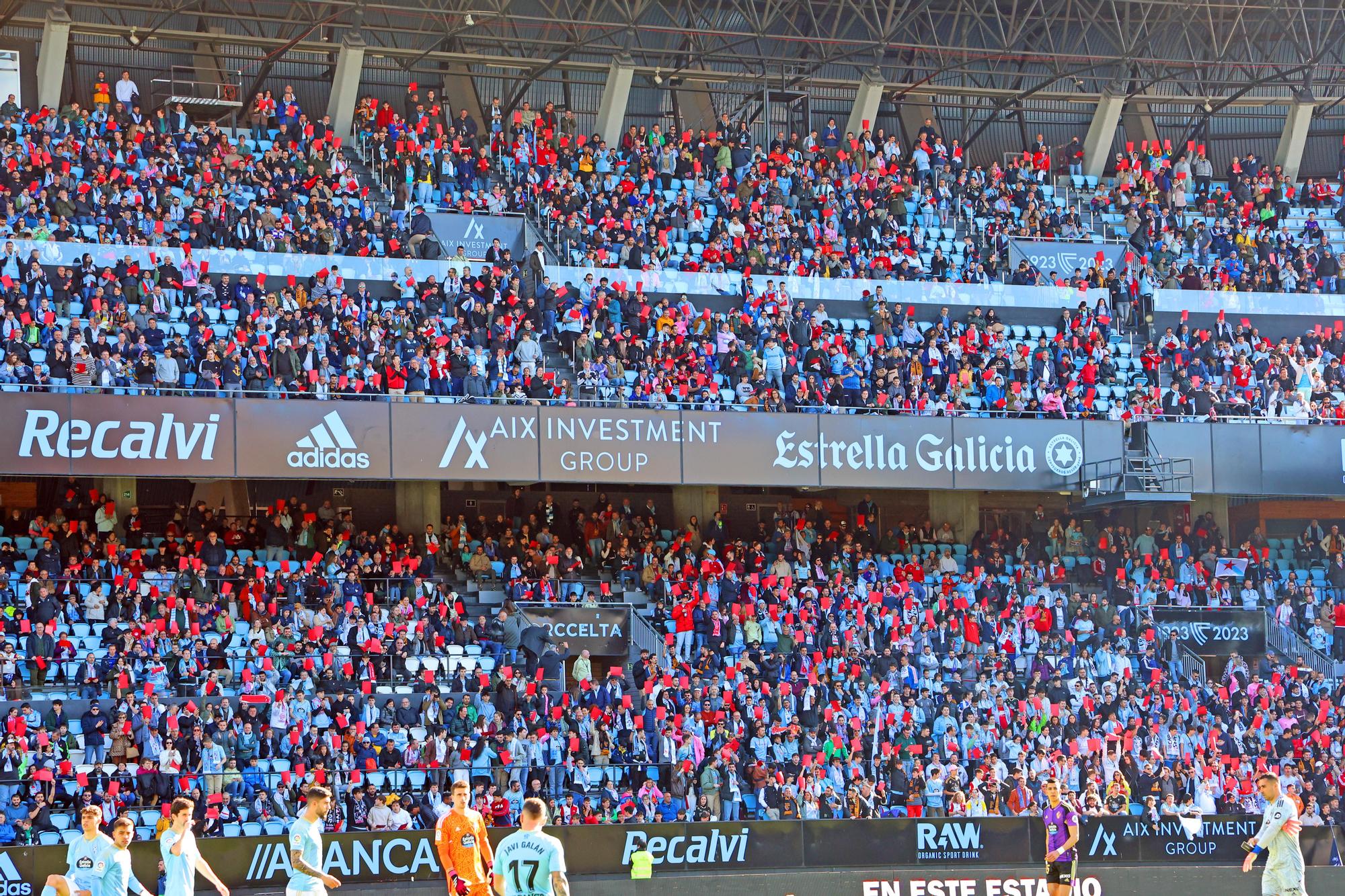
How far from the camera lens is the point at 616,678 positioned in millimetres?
26031

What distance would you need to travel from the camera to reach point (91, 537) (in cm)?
2730

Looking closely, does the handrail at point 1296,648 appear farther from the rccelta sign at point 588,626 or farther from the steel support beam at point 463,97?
the steel support beam at point 463,97

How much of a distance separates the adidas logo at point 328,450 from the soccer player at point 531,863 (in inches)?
652

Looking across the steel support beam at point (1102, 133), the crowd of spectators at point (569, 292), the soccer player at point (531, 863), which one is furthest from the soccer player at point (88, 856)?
the steel support beam at point (1102, 133)

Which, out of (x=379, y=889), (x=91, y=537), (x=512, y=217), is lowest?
(x=379, y=889)

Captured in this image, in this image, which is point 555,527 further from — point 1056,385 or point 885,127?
point 885,127

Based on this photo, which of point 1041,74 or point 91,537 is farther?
point 1041,74

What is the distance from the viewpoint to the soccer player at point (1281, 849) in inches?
589

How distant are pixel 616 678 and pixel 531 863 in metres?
14.7

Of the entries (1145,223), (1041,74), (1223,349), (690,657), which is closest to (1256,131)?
(1041,74)

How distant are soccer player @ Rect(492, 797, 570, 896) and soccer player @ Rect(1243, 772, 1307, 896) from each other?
259 inches

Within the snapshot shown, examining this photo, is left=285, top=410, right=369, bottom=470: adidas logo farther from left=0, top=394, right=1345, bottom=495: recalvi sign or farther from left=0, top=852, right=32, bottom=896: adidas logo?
left=0, top=852, right=32, bottom=896: adidas logo

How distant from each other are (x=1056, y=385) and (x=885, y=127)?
38.9ft

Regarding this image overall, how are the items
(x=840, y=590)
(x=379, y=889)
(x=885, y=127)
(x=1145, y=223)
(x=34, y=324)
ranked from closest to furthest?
(x=379, y=889) < (x=34, y=324) < (x=840, y=590) < (x=1145, y=223) < (x=885, y=127)
